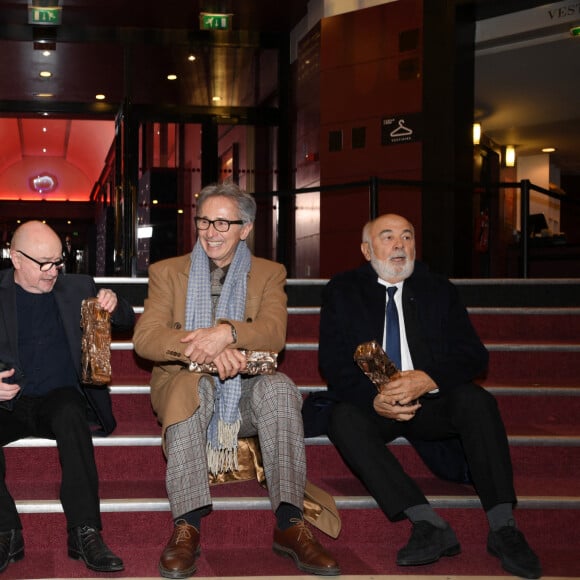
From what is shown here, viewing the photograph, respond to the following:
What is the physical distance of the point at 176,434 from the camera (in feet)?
9.25

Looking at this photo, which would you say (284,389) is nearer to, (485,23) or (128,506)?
(128,506)

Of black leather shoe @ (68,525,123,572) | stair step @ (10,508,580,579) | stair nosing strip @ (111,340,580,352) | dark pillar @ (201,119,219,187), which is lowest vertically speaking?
stair step @ (10,508,580,579)

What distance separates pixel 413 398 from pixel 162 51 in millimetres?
→ 7307

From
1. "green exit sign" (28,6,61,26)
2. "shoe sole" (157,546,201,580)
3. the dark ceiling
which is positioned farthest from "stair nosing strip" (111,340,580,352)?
"green exit sign" (28,6,61,26)

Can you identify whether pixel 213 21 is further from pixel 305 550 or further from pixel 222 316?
pixel 305 550

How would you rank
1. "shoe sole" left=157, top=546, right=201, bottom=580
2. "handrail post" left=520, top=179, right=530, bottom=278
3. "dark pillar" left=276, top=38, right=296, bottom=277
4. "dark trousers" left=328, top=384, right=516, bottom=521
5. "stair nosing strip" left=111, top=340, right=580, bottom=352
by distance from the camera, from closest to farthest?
"shoe sole" left=157, top=546, right=201, bottom=580 < "dark trousers" left=328, top=384, right=516, bottom=521 < "stair nosing strip" left=111, top=340, right=580, bottom=352 < "handrail post" left=520, top=179, right=530, bottom=278 < "dark pillar" left=276, top=38, right=296, bottom=277

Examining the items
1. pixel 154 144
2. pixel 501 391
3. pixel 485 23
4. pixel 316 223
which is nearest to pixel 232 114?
pixel 154 144

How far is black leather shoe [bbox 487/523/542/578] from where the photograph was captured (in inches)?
107

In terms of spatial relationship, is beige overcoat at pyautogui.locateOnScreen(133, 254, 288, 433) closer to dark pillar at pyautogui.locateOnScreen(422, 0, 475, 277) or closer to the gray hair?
the gray hair

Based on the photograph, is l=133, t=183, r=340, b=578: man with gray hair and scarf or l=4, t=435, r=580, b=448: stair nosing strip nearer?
l=133, t=183, r=340, b=578: man with gray hair and scarf

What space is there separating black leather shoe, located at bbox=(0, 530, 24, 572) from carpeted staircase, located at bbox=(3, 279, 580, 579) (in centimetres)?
3

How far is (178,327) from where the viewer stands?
3.23 metres

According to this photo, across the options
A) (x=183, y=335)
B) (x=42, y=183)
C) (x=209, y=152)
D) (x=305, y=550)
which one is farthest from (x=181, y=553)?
(x=42, y=183)

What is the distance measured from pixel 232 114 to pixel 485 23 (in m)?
2.94
